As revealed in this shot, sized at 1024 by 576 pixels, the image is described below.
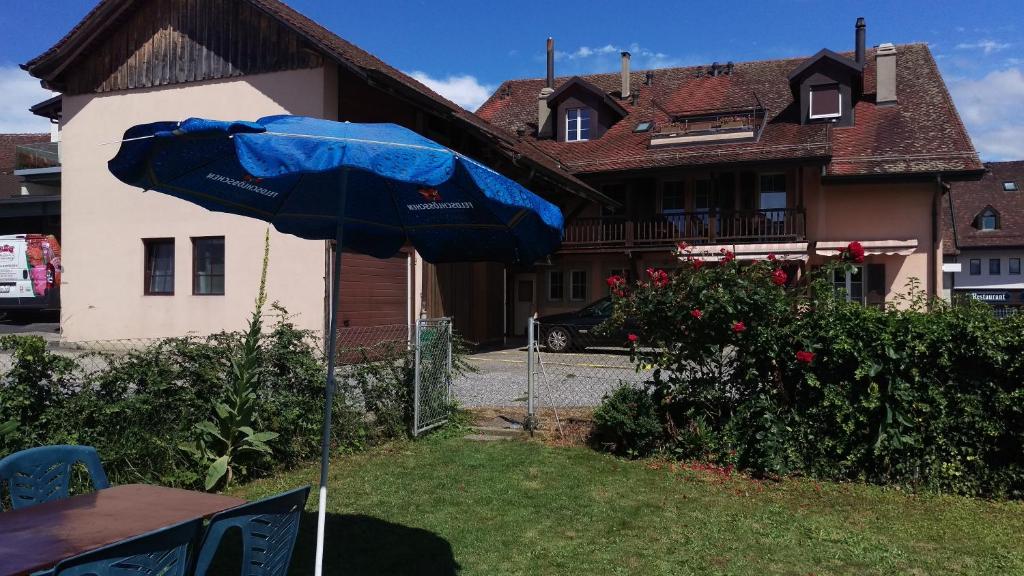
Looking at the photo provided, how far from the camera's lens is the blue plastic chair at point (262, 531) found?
2.72 metres

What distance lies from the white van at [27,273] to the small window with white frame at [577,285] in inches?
668

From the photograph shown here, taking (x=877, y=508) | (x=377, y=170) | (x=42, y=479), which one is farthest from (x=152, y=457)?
(x=877, y=508)

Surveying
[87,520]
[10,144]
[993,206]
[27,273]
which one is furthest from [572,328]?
[993,206]

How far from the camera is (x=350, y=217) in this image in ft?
14.9

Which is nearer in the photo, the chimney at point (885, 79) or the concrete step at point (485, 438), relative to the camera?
the concrete step at point (485, 438)

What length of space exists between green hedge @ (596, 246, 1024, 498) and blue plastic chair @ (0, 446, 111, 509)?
4.47m

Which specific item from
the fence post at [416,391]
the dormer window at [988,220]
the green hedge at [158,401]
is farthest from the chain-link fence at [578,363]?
the dormer window at [988,220]

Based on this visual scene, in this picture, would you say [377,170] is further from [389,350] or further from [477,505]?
[389,350]

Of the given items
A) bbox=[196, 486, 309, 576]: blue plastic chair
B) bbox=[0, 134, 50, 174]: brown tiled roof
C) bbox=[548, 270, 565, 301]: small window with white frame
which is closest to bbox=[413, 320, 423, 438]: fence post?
bbox=[196, 486, 309, 576]: blue plastic chair

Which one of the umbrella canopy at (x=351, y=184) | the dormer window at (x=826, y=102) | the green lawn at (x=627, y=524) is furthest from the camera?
the dormer window at (x=826, y=102)

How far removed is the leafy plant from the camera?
5.91 m

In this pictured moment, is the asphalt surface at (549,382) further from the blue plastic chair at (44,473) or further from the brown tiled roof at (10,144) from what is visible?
the brown tiled roof at (10,144)

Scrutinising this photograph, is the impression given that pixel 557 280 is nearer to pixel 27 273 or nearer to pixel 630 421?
pixel 27 273

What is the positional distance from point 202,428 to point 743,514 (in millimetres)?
4109
